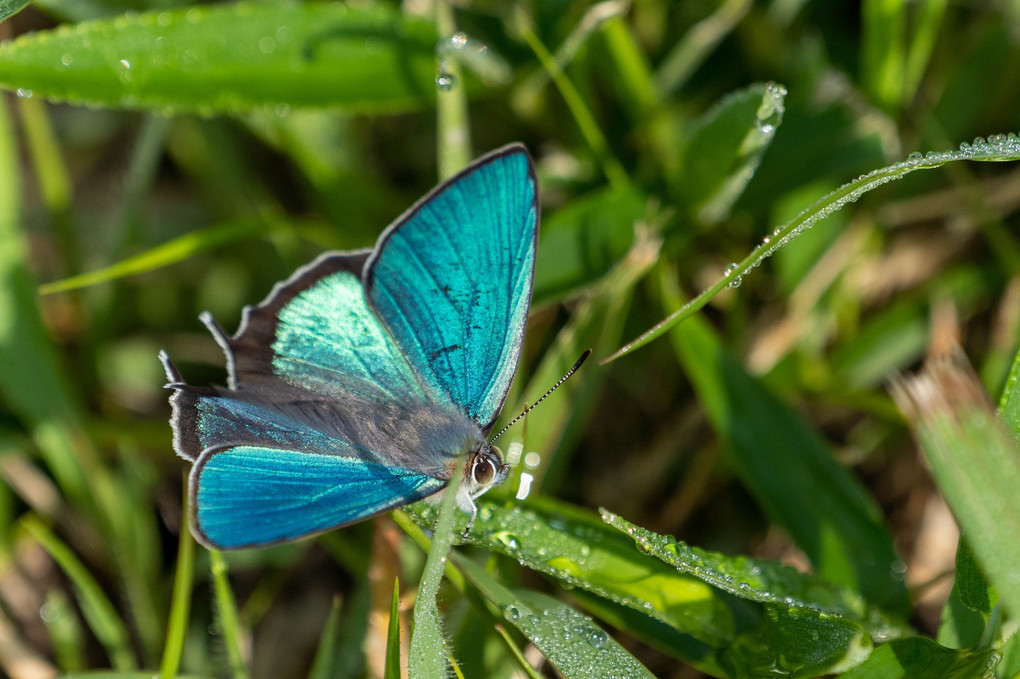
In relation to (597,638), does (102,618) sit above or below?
below

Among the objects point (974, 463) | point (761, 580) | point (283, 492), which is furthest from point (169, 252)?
point (974, 463)

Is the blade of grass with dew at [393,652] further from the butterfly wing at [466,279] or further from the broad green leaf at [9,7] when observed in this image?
the broad green leaf at [9,7]

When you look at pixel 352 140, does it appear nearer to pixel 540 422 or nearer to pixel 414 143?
pixel 414 143

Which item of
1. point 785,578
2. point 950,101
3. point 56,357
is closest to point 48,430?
point 56,357

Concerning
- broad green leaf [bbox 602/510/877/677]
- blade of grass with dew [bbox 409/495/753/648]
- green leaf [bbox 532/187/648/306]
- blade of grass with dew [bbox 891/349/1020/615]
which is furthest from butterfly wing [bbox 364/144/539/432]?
blade of grass with dew [bbox 891/349/1020/615]

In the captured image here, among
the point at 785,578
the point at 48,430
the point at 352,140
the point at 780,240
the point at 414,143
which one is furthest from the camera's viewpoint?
the point at 414,143

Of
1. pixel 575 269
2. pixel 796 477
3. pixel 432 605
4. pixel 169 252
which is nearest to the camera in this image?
pixel 432 605

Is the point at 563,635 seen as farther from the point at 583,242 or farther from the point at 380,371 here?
the point at 583,242
